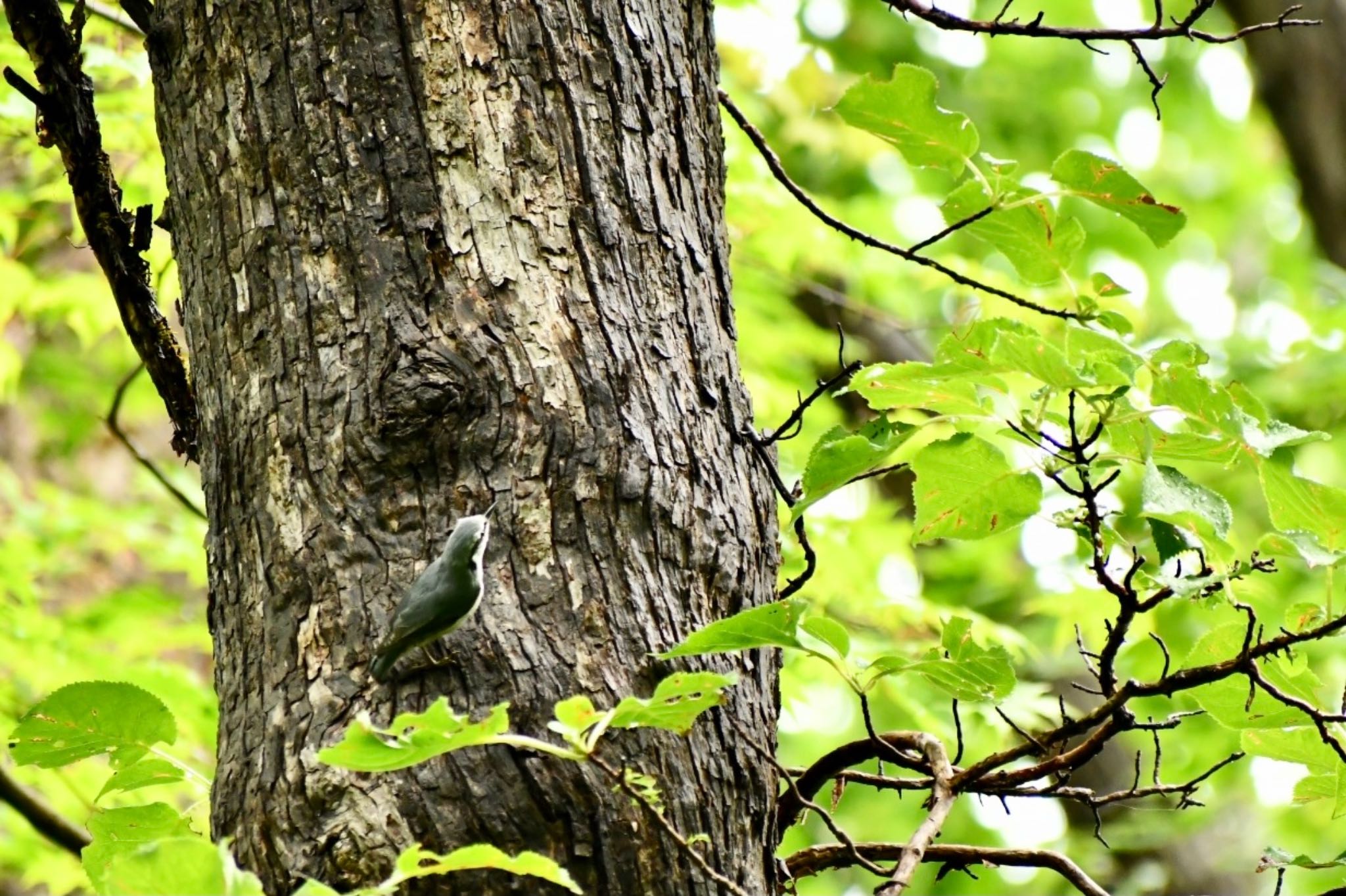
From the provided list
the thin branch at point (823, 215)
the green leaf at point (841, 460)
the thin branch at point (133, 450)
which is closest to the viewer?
the green leaf at point (841, 460)

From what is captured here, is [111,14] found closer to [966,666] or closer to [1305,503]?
[966,666]

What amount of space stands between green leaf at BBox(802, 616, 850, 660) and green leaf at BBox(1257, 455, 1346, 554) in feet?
1.30

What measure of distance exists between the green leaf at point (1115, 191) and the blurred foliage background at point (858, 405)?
184 mm

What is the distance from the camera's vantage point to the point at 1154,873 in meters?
5.25

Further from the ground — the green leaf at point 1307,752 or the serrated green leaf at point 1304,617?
the serrated green leaf at point 1304,617

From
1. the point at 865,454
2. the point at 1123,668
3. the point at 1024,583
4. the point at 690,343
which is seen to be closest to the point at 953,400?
the point at 865,454

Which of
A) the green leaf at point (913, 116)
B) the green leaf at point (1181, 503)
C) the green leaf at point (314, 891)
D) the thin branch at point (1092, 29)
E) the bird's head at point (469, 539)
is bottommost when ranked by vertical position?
the green leaf at point (314, 891)

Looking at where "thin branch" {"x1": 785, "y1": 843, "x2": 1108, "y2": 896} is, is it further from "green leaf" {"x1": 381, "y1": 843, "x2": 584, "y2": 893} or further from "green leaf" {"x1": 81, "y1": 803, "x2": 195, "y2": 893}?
"green leaf" {"x1": 81, "y1": 803, "x2": 195, "y2": 893}

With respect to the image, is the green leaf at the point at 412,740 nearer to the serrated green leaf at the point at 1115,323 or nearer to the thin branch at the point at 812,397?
the thin branch at the point at 812,397

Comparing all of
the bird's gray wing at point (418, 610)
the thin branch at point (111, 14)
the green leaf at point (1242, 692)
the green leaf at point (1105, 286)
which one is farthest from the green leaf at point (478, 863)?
the thin branch at point (111, 14)

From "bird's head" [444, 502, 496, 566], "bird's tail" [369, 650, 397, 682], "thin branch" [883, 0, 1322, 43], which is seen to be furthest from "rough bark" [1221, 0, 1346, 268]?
"bird's tail" [369, 650, 397, 682]

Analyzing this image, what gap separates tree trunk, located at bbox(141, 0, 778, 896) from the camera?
3.48 feet

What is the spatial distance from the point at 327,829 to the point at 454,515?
0.97ft

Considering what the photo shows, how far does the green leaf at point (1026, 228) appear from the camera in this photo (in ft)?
4.38
